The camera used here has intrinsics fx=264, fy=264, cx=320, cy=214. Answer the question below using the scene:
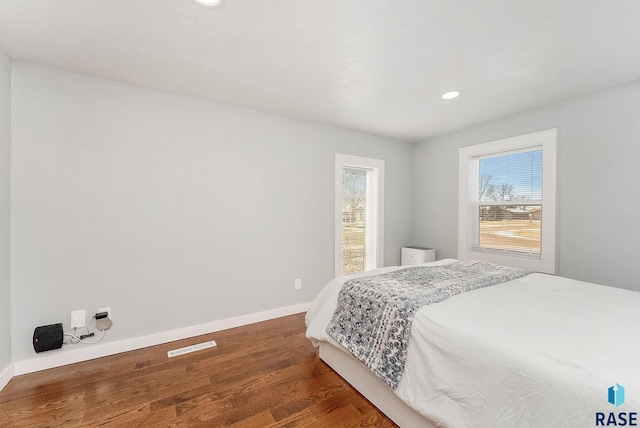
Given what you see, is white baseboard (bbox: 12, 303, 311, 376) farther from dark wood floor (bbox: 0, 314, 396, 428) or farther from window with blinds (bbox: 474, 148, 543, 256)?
window with blinds (bbox: 474, 148, 543, 256)

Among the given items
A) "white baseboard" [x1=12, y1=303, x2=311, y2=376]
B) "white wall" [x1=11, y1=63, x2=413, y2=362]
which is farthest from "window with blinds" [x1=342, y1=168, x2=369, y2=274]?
"white baseboard" [x1=12, y1=303, x2=311, y2=376]

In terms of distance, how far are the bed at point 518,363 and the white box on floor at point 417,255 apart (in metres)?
1.93

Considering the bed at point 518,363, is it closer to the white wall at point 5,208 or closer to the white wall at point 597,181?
the white wall at point 597,181

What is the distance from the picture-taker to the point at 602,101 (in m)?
2.40

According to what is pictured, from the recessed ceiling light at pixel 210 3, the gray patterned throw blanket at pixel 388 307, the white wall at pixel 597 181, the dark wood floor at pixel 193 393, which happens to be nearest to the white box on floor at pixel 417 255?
the white wall at pixel 597 181

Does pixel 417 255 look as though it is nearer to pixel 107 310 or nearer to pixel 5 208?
pixel 107 310

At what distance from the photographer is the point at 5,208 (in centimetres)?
188

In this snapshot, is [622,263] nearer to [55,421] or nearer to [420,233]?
[420,233]

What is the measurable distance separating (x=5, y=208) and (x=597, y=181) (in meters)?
4.84

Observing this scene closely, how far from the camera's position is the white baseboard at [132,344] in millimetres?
2005

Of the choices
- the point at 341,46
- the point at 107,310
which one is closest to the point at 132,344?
the point at 107,310

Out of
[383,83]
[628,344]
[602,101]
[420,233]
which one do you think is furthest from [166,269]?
[602,101]

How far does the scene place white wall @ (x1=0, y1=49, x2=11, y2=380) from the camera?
182 cm

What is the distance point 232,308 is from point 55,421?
143 centimetres
